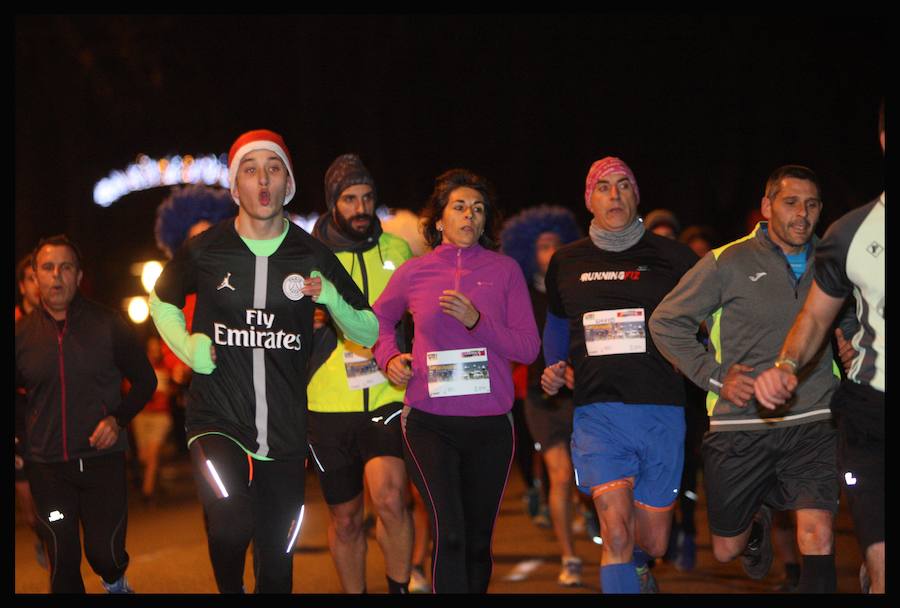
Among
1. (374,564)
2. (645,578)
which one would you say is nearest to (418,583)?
(374,564)

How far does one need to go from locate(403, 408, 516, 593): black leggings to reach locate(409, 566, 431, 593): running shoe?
2.17 meters

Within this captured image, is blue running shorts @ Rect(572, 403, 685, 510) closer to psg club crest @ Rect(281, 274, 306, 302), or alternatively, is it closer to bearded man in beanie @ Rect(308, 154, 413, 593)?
bearded man in beanie @ Rect(308, 154, 413, 593)

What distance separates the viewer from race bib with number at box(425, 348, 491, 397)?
686 cm

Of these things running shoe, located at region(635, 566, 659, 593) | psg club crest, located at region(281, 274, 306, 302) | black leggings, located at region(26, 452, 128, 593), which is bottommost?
running shoe, located at region(635, 566, 659, 593)

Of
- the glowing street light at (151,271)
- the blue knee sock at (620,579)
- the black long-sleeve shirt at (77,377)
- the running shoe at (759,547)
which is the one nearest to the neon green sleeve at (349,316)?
the black long-sleeve shirt at (77,377)

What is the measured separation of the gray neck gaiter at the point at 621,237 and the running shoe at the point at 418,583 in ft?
9.60

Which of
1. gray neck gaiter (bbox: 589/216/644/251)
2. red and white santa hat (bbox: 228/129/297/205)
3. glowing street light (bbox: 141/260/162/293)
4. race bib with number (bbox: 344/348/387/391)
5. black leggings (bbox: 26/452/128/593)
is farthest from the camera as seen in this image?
glowing street light (bbox: 141/260/162/293)

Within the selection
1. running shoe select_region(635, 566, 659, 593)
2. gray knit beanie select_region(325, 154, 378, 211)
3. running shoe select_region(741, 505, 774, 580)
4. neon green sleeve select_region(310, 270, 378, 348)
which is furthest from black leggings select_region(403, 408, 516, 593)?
gray knit beanie select_region(325, 154, 378, 211)

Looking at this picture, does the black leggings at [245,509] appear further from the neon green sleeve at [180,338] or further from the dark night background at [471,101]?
the dark night background at [471,101]

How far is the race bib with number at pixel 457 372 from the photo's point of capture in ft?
22.5

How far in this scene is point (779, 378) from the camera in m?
5.34

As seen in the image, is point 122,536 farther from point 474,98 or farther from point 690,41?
point 474,98

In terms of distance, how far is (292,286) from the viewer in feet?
20.9

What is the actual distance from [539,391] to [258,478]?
4240 mm
